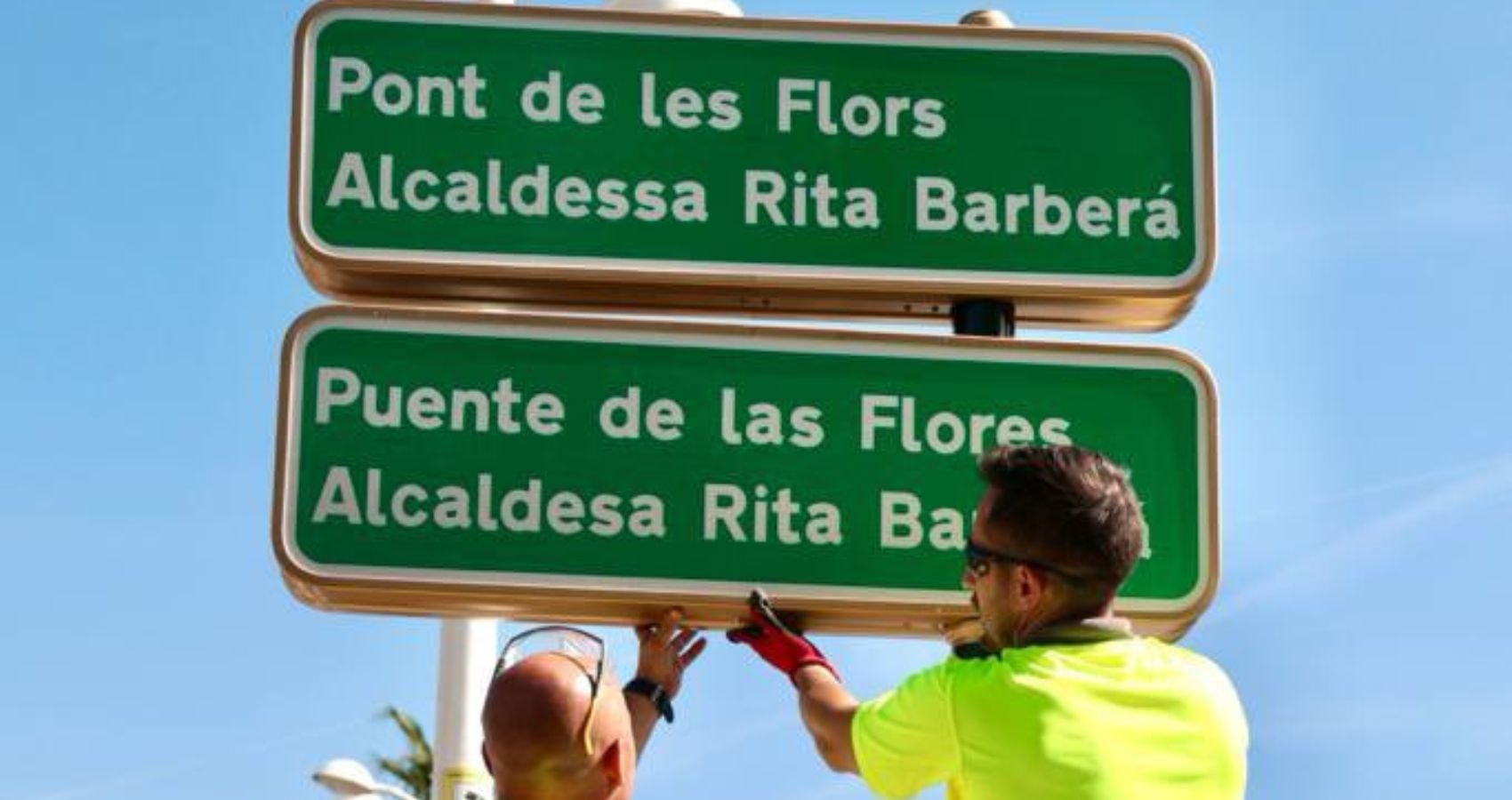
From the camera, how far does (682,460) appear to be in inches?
192

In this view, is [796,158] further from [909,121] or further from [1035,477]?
[1035,477]

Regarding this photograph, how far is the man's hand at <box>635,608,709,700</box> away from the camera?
479cm

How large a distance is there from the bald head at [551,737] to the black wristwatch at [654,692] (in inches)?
41.9

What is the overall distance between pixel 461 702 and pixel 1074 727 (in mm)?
6101

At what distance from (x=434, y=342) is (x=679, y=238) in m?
0.52

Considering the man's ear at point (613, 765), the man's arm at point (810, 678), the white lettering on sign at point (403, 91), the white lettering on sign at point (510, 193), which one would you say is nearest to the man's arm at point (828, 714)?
the man's arm at point (810, 678)

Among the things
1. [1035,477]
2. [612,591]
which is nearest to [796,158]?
[612,591]

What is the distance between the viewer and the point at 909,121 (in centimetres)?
516

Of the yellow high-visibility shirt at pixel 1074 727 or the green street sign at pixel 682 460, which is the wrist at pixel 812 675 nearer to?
the green street sign at pixel 682 460

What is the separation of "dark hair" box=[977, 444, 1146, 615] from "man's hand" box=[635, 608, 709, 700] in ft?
3.42

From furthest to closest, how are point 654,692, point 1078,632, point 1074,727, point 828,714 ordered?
point 654,692, point 828,714, point 1078,632, point 1074,727

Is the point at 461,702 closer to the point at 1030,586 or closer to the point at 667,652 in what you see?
the point at 667,652

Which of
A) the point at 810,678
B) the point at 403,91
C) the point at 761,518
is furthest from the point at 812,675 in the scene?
the point at 403,91

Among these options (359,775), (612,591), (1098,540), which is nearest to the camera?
(1098,540)
